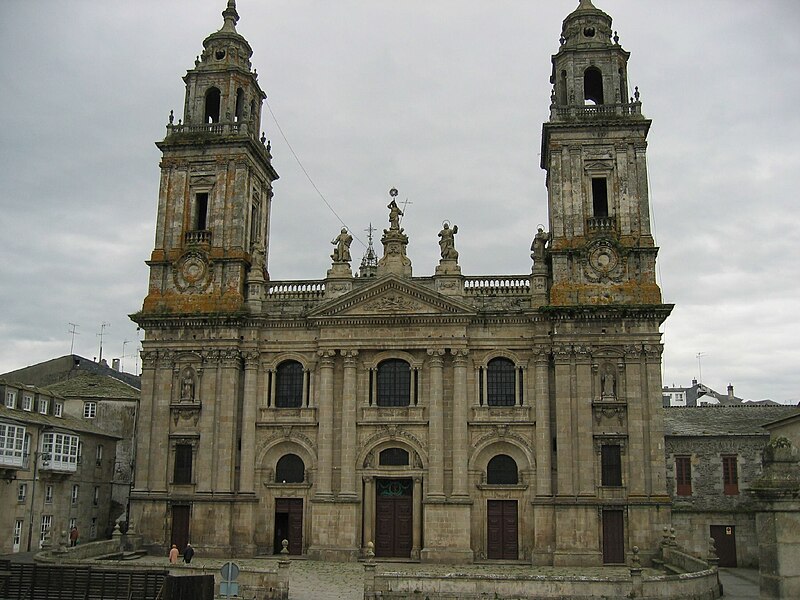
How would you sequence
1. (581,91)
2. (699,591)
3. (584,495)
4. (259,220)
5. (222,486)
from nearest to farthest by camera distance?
(699,591) < (584,495) < (222,486) < (581,91) < (259,220)

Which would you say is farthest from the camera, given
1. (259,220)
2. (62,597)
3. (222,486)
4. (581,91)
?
(259,220)

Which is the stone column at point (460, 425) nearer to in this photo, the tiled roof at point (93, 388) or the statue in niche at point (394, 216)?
the statue in niche at point (394, 216)


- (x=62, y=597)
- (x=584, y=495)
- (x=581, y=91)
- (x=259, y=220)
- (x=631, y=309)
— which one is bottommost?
(x=62, y=597)

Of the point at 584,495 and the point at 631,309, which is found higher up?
the point at 631,309

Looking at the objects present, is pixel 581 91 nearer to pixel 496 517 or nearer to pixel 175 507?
pixel 496 517

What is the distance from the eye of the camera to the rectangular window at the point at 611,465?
1593 inches

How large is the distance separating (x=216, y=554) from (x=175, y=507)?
3385mm

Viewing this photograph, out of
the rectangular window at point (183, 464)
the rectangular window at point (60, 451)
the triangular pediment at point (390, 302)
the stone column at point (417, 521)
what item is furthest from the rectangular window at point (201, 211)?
the stone column at point (417, 521)

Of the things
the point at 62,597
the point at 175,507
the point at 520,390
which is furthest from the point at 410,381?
the point at 62,597

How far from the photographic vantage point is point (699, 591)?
2933 cm

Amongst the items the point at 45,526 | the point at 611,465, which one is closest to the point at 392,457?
the point at 611,465

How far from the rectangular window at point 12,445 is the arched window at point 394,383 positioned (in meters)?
18.1

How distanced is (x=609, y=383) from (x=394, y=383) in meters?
10.7

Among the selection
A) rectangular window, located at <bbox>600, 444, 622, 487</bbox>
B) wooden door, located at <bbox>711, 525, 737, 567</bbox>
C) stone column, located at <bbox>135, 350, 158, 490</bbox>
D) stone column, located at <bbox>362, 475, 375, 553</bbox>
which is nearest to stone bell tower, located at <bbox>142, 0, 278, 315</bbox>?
stone column, located at <bbox>135, 350, 158, 490</bbox>
